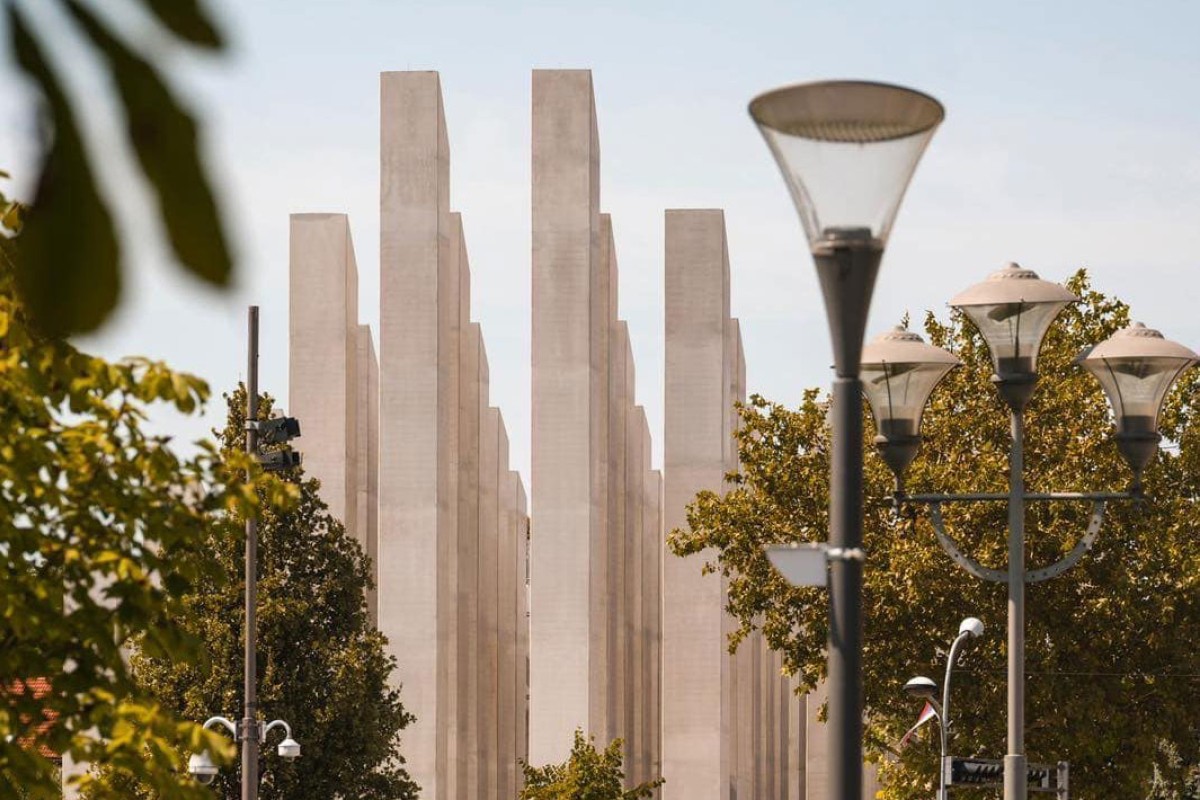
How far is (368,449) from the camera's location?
56.7 metres

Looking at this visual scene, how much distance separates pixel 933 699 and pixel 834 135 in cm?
2841

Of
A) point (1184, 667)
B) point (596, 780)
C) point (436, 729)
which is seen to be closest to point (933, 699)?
point (1184, 667)

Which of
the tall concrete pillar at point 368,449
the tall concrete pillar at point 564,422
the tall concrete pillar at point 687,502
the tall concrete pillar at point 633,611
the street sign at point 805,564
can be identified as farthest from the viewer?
the tall concrete pillar at point 633,611

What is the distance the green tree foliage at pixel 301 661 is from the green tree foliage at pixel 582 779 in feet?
17.7

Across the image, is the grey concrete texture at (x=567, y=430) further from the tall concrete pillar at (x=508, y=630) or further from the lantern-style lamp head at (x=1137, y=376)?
the lantern-style lamp head at (x=1137, y=376)

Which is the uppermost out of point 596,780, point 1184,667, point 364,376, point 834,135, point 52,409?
point 364,376

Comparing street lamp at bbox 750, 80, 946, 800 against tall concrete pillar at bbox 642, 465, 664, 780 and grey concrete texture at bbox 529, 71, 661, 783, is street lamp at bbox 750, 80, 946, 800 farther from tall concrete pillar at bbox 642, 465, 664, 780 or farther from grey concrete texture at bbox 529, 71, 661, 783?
tall concrete pillar at bbox 642, 465, 664, 780

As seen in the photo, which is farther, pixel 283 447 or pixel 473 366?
pixel 473 366

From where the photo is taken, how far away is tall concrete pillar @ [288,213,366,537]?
4938cm

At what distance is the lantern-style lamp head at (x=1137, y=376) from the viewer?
13953 mm

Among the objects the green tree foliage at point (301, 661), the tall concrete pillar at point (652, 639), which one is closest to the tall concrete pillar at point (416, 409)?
the green tree foliage at point (301, 661)

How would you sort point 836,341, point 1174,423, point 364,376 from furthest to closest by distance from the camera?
point 364,376 → point 1174,423 → point 836,341

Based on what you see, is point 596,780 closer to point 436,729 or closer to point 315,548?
point 436,729

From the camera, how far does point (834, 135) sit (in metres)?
6.43
